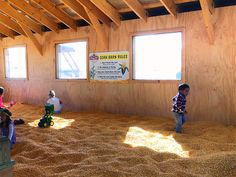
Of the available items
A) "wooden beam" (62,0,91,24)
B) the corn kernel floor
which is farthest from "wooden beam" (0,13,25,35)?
the corn kernel floor

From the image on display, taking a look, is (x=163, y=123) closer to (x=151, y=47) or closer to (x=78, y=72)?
(x=151, y=47)

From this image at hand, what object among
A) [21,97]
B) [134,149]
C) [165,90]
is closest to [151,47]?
[165,90]

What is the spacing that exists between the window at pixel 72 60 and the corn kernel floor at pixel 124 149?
2078 mm

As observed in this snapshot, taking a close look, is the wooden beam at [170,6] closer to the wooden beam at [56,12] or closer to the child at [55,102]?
the wooden beam at [56,12]

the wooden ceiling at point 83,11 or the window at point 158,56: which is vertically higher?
the wooden ceiling at point 83,11

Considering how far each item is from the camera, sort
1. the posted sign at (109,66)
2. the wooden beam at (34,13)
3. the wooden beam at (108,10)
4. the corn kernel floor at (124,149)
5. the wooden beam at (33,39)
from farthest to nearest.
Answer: the wooden beam at (33,39)
the posted sign at (109,66)
the wooden beam at (34,13)
the wooden beam at (108,10)
the corn kernel floor at (124,149)

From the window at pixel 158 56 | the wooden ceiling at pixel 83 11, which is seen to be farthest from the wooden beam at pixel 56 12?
the window at pixel 158 56

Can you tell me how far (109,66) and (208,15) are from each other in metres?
2.69

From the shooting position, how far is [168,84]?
5438 millimetres

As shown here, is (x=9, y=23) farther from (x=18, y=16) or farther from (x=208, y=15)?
(x=208, y=15)

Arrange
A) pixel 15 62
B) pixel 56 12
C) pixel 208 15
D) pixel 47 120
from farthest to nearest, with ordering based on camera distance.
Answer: pixel 15 62
pixel 56 12
pixel 47 120
pixel 208 15

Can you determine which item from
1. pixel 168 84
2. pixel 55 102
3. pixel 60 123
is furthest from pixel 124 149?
pixel 55 102

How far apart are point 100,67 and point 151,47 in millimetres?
1487

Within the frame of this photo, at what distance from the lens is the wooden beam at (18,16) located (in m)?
6.16
